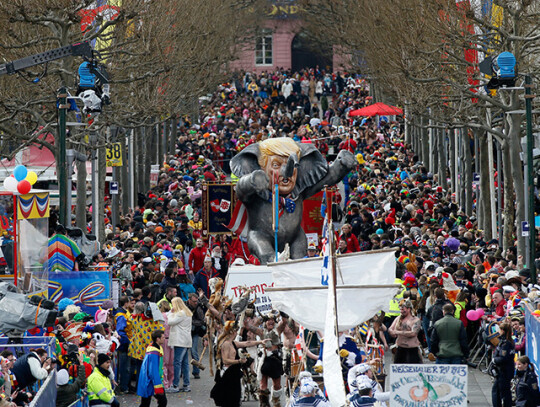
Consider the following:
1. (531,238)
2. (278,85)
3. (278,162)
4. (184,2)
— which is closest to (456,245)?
(531,238)

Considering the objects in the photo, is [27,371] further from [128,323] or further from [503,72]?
[503,72]

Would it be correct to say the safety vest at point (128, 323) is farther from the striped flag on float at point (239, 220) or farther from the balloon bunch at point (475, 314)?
the striped flag on float at point (239, 220)

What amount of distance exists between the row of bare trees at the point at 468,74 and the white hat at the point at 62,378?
1138cm

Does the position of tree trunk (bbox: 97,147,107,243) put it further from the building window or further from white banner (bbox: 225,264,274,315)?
the building window

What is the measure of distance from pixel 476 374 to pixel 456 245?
7.40 metres

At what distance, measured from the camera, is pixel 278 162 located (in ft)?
74.7

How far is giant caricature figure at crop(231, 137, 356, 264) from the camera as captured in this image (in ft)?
74.2

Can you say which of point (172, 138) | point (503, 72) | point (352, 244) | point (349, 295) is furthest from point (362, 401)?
point (172, 138)

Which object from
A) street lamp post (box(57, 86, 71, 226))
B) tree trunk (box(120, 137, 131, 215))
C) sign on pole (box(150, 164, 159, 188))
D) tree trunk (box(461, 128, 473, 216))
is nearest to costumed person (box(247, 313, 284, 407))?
street lamp post (box(57, 86, 71, 226))

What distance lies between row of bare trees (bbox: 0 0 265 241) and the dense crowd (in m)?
2.61

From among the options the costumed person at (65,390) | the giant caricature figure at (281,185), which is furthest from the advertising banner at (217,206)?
the costumed person at (65,390)

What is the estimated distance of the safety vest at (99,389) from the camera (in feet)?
50.6

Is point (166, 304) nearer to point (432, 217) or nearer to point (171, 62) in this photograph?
point (432, 217)

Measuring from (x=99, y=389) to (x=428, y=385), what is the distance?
3948 millimetres
